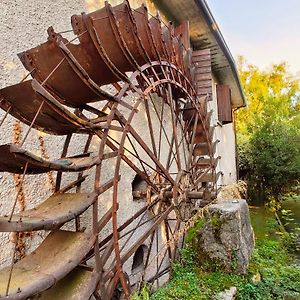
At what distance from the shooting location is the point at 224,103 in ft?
35.2

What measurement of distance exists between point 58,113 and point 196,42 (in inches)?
247

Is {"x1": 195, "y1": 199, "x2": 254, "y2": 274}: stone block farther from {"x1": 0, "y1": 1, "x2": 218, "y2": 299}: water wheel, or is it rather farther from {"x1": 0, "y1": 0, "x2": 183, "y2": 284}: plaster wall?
{"x1": 0, "y1": 0, "x2": 183, "y2": 284}: plaster wall

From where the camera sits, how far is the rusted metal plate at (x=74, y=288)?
98.7 inches

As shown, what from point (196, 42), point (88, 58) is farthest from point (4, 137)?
point (196, 42)

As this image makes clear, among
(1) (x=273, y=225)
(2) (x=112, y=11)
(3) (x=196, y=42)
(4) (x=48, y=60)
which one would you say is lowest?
(1) (x=273, y=225)

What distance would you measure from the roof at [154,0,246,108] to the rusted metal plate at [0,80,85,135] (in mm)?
4310

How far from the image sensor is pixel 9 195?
2668 mm

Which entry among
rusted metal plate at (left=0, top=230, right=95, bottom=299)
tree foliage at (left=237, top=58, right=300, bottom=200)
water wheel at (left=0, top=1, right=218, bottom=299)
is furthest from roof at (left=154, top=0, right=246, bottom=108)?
rusted metal plate at (left=0, top=230, right=95, bottom=299)

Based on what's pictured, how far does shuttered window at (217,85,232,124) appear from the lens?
10.8m

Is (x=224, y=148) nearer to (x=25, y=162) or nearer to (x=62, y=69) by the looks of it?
(x=62, y=69)

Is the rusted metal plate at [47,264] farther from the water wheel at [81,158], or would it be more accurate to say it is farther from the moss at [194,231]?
the moss at [194,231]

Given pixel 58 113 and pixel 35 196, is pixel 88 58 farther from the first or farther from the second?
pixel 35 196

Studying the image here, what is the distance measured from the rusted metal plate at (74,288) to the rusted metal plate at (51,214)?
61 centimetres

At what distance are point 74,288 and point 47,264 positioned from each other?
362mm
